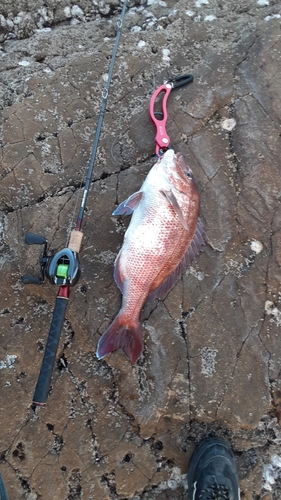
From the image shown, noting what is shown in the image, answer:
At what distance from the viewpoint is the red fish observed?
314cm

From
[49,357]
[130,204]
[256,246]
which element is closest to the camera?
[49,357]

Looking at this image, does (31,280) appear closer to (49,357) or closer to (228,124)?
(49,357)

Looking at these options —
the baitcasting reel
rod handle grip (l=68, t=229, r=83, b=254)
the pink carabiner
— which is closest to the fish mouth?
the pink carabiner

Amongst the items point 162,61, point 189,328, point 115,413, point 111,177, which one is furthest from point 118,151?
point 115,413

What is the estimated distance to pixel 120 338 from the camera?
3152 millimetres

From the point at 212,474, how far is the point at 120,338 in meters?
1.32

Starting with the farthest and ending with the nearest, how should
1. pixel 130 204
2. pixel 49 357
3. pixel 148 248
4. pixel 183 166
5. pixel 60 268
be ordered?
1. pixel 183 166
2. pixel 130 204
3. pixel 148 248
4. pixel 60 268
5. pixel 49 357

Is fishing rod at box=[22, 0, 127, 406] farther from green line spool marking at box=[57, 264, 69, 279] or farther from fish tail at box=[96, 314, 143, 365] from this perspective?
fish tail at box=[96, 314, 143, 365]

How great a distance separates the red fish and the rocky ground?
0.19 metres

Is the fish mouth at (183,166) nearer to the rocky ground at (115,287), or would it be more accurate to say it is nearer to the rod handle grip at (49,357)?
the rocky ground at (115,287)

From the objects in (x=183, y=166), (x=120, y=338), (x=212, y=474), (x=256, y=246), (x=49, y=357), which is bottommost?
(x=212, y=474)

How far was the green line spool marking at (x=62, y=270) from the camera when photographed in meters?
2.96

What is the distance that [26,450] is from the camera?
3154 mm

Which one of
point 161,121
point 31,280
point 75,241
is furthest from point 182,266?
point 161,121
